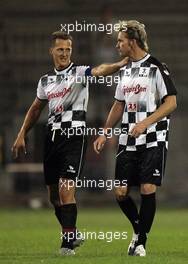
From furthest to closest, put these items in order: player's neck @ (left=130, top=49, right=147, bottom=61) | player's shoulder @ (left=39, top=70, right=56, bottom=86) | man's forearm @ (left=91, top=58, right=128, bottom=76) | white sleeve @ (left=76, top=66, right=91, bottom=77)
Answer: player's shoulder @ (left=39, top=70, right=56, bottom=86) < white sleeve @ (left=76, top=66, right=91, bottom=77) < player's neck @ (left=130, top=49, right=147, bottom=61) < man's forearm @ (left=91, top=58, right=128, bottom=76)

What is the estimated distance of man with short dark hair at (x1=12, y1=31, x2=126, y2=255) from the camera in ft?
33.5

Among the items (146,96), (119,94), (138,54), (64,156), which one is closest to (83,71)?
(119,94)

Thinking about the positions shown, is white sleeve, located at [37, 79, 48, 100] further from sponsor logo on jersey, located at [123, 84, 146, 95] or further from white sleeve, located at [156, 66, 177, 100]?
white sleeve, located at [156, 66, 177, 100]

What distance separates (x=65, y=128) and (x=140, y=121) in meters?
0.72

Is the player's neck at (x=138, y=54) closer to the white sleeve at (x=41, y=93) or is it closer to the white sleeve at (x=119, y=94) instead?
the white sleeve at (x=119, y=94)

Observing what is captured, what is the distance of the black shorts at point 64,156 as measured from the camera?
10.2 meters

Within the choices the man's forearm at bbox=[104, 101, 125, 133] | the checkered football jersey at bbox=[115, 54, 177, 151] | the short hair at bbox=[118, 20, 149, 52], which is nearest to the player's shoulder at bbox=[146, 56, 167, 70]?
the checkered football jersey at bbox=[115, 54, 177, 151]

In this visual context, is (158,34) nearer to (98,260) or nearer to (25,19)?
(25,19)

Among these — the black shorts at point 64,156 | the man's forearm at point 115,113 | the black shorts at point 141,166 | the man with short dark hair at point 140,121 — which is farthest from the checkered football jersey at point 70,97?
the black shorts at point 141,166

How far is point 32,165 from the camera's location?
25.5 metres

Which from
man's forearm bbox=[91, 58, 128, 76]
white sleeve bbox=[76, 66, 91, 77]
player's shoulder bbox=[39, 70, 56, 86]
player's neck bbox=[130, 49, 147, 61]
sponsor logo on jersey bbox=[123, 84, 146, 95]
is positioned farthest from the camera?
player's shoulder bbox=[39, 70, 56, 86]

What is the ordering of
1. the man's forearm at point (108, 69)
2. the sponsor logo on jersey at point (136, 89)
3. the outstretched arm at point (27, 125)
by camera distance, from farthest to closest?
the outstretched arm at point (27, 125) → the sponsor logo on jersey at point (136, 89) → the man's forearm at point (108, 69)

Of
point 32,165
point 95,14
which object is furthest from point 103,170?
point 95,14

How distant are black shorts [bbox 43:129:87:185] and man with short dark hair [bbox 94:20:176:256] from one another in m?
0.23
